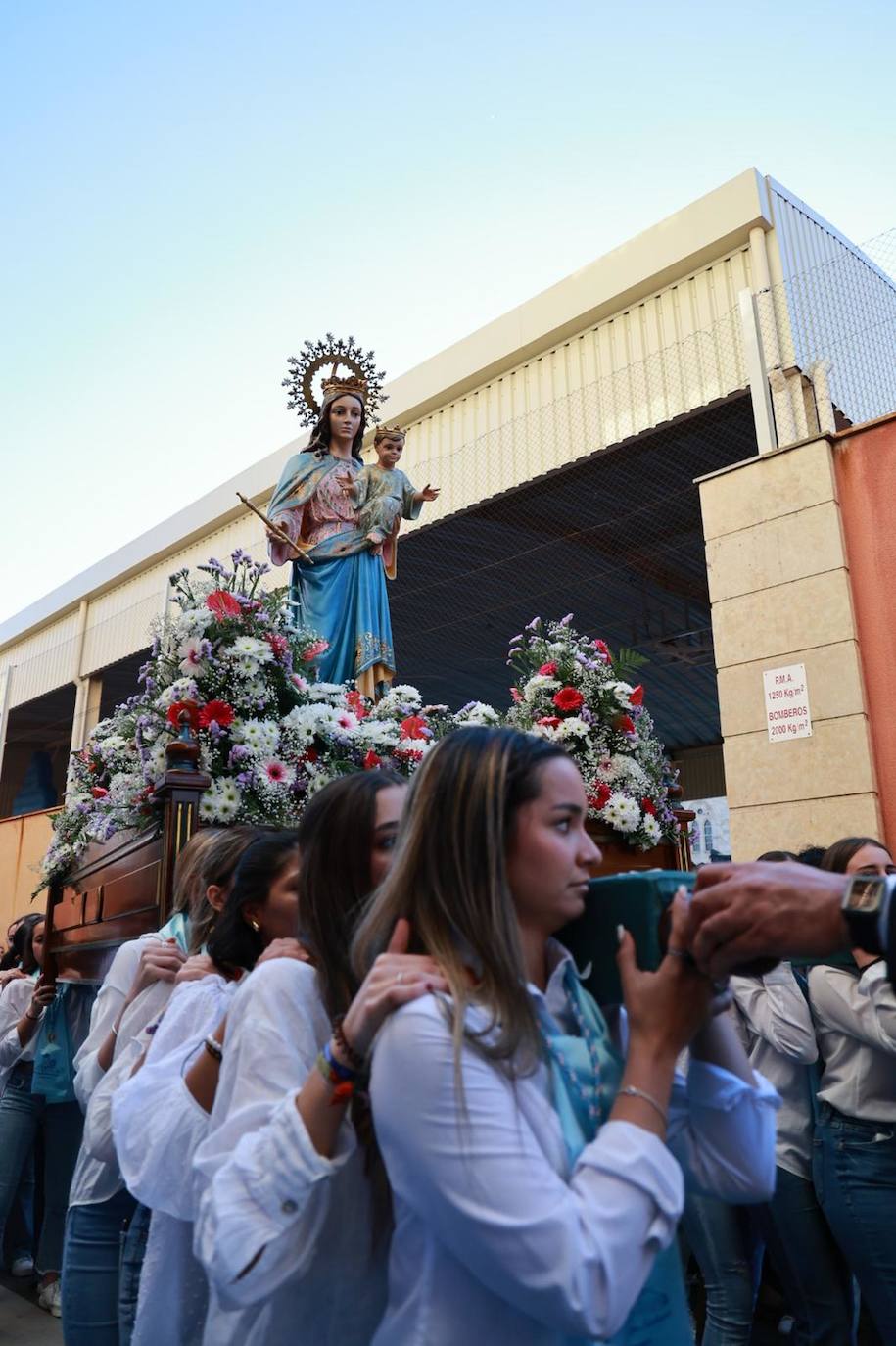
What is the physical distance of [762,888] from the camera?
3.66ft

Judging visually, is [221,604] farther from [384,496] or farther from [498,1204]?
[498,1204]

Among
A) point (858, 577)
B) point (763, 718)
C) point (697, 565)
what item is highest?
point (697, 565)

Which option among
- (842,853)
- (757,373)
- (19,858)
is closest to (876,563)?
(757,373)

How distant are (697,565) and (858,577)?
4872mm

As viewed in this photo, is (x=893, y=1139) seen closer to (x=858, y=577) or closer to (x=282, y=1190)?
(x=282, y=1190)

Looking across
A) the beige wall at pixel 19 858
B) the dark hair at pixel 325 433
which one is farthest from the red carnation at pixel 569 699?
the beige wall at pixel 19 858

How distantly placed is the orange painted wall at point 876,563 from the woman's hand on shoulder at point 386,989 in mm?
5647

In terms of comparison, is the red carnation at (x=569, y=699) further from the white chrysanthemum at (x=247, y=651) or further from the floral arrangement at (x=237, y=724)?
the white chrysanthemum at (x=247, y=651)

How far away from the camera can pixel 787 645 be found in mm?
6809

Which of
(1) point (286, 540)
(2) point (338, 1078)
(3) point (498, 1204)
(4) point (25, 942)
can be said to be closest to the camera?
(3) point (498, 1204)

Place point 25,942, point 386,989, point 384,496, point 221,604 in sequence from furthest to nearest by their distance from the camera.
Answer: point 384,496 < point 25,942 < point 221,604 < point 386,989

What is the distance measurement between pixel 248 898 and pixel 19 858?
478 inches

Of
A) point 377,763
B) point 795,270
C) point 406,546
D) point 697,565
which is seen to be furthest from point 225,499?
point 377,763

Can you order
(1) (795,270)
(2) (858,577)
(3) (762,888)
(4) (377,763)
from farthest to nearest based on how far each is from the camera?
1. (1) (795,270)
2. (2) (858,577)
3. (4) (377,763)
4. (3) (762,888)
